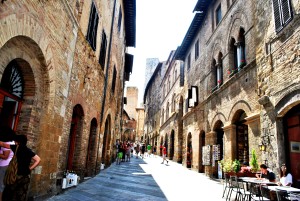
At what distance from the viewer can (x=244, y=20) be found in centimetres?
945

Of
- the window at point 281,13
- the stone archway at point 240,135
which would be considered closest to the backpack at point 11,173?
the window at point 281,13

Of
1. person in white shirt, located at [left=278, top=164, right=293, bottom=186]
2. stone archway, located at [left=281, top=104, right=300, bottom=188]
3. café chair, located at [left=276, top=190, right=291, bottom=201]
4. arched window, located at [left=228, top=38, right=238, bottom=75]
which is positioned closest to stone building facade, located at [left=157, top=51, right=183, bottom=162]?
arched window, located at [left=228, top=38, right=238, bottom=75]

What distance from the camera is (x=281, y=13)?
22.3ft

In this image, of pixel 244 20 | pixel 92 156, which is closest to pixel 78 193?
pixel 92 156

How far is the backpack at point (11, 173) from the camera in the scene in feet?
11.7

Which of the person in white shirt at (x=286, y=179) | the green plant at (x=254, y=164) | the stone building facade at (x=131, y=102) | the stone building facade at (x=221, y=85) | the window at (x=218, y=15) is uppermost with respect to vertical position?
the stone building facade at (x=131, y=102)

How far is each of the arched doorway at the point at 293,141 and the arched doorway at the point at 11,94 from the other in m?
6.99

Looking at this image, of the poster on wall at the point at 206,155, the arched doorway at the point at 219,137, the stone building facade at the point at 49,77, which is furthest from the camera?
the poster on wall at the point at 206,155

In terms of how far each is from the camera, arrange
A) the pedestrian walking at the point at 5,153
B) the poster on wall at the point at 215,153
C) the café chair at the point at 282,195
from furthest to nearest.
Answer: the poster on wall at the point at 215,153, the café chair at the point at 282,195, the pedestrian walking at the point at 5,153

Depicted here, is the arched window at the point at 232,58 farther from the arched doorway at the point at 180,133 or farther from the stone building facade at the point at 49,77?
the arched doorway at the point at 180,133

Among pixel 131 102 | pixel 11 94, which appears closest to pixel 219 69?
pixel 11 94

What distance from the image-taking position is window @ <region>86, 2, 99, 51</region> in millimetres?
7738

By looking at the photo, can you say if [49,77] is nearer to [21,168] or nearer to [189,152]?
[21,168]

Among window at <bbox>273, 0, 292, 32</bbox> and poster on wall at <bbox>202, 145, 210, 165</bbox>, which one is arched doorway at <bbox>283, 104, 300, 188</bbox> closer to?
window at <bbox>273, 0, 292, 32</bbox>
